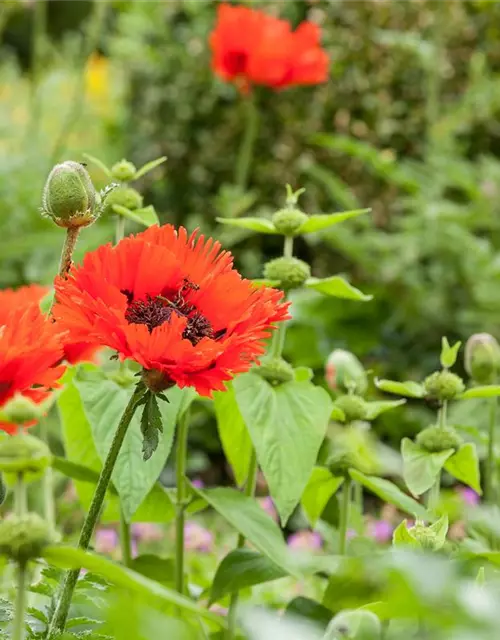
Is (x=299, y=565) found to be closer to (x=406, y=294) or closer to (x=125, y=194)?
(x=125, y=194)

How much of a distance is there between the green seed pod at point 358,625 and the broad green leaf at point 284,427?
0.82 feet

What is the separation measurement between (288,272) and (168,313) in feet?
0.66

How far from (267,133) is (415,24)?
1.34ft

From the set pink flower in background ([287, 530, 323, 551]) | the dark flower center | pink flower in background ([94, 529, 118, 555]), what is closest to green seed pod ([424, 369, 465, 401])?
the dark flower center

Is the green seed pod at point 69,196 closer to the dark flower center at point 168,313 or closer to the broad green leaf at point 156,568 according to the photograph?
the dark flower center at point 168,313

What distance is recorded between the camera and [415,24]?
2.45 m

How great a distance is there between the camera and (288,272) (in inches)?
30.4

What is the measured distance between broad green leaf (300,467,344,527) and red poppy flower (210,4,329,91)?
110 cm

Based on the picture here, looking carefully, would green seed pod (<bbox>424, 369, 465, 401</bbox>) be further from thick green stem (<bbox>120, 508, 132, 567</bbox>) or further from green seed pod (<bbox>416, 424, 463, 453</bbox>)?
thick green stem (<bbox>120, 508, 132, 567</bbox>)

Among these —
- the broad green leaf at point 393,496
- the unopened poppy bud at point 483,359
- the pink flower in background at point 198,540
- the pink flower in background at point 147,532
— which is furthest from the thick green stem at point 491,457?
the pink flower in background at point 147,532

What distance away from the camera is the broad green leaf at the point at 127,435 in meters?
0.66

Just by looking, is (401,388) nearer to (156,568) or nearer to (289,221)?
(289,221)

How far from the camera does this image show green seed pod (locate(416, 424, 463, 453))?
767mm

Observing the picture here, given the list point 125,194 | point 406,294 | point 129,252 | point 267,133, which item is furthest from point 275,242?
point 129,252
